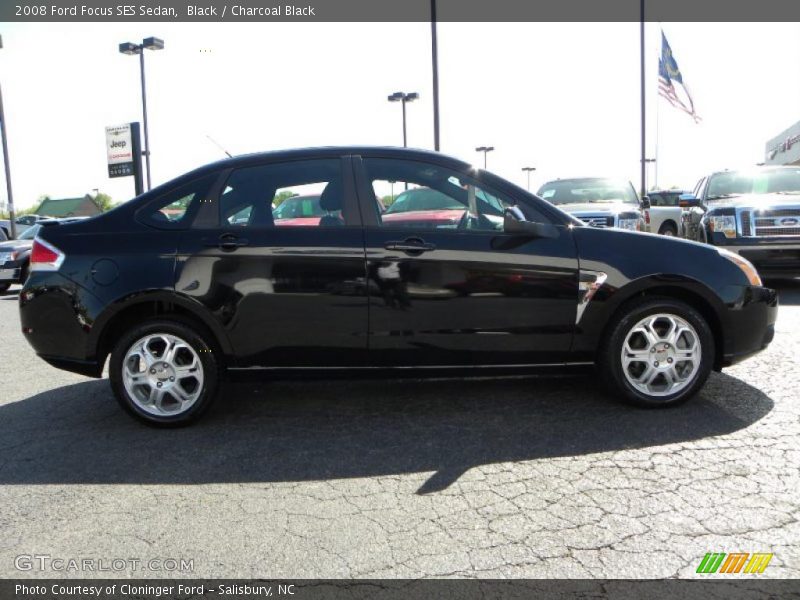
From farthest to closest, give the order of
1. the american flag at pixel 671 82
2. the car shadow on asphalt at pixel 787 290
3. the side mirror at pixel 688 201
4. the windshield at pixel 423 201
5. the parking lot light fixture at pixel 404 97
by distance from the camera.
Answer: the parking lot light fixture at pixel 404 97 → the american flag at pixel 671 82 → the side mirror at pixel 688 201 → the car shadow on asphalt at pixel 787 290 → the windshield at pixel 423 201

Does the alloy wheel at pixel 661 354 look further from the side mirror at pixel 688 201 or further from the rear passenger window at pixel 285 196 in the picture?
the side mirror at pixel 688 201

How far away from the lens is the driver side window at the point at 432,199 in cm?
430

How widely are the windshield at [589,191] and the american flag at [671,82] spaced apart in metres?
9.82

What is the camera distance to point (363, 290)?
13.7ft

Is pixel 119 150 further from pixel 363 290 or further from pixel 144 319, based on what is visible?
pixel 363 290

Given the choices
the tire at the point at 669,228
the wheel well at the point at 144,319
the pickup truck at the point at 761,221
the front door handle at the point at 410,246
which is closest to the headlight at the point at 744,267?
the front door handle at the point at 410,246

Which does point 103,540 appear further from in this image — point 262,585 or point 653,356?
point 653,356

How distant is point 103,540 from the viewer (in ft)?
9.37

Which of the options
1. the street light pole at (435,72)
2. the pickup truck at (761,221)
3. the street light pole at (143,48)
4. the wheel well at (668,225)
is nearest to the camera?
the pickup truck at (761,221)

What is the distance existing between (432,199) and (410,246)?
1.49ft

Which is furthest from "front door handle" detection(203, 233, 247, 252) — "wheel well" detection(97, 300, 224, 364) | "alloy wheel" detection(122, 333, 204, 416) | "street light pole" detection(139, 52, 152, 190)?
"street light pole" detection(139, 52, 152, 190)

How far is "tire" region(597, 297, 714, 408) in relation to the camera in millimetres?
4281

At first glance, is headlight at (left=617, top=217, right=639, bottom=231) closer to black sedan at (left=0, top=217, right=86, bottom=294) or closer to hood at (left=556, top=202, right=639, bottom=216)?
hood at (left=556, top=202, right=639, bottom=216)

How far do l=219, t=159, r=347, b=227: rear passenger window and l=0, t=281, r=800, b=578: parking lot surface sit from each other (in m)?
1.29
